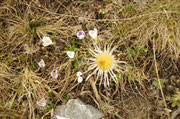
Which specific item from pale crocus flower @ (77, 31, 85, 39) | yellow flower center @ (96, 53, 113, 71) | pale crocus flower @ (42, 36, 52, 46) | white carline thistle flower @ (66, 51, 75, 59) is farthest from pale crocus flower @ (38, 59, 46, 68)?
yellow flower center @ (96, 53, 113, 71)

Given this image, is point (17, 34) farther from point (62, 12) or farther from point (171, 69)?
point (171, 69)

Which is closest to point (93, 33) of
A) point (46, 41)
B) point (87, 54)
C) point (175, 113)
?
point (87, 54)

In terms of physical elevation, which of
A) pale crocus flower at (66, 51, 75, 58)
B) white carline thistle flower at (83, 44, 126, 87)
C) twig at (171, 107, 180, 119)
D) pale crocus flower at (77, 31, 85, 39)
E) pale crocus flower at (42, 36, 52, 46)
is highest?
pale crocus flower at (77, 31, 85, 39)

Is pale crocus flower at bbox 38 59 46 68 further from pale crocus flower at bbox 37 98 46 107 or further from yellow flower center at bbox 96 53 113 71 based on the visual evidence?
yellow flower center at bbox 96 53 113 71

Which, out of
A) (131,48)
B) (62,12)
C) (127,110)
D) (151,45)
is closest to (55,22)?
(62,12)

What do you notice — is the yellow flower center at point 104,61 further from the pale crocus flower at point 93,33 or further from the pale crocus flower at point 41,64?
the pale crocus flower at point 41,64

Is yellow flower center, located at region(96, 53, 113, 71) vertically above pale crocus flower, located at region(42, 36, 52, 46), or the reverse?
pale crocus flower, located at region(42, 36, 52, 46)

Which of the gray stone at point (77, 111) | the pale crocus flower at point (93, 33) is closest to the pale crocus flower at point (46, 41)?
the pale crocus flower at point (93, 33)
